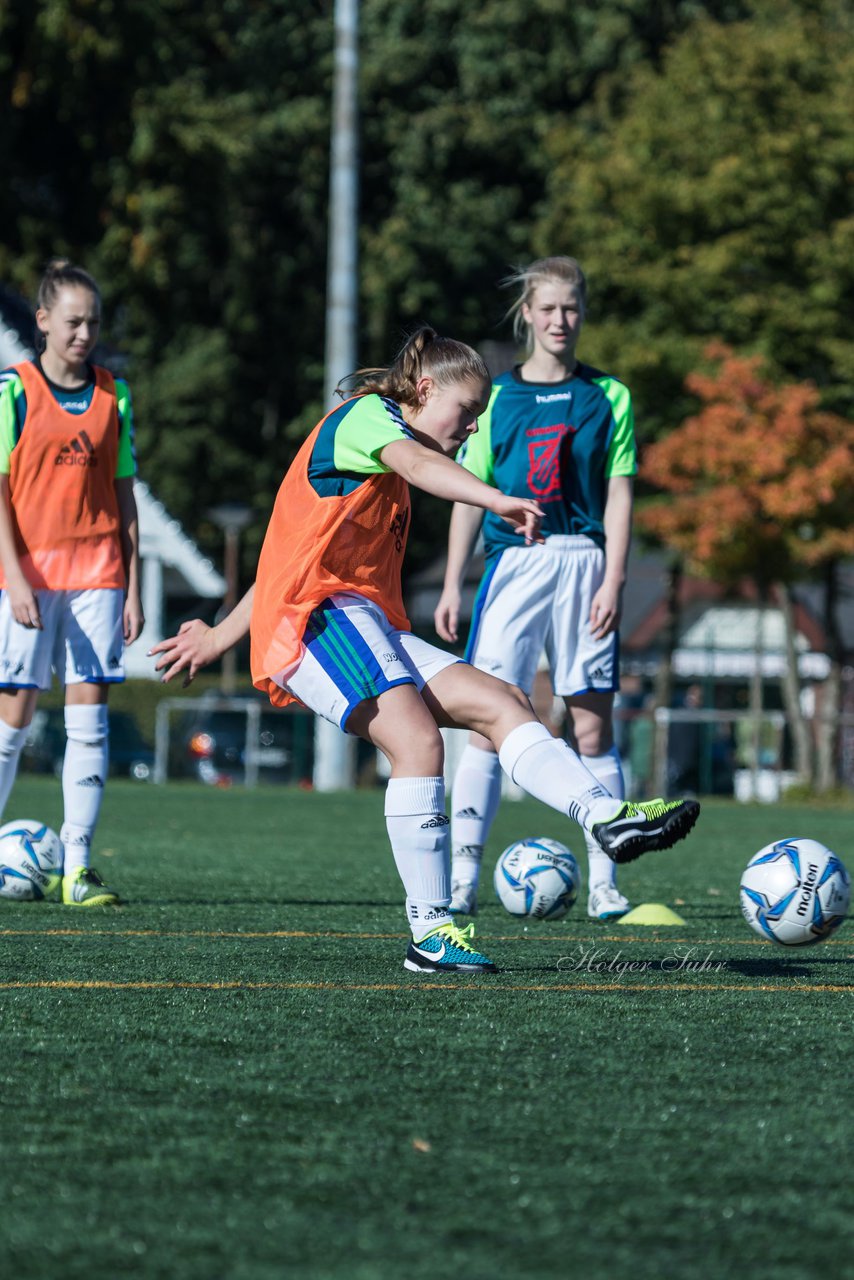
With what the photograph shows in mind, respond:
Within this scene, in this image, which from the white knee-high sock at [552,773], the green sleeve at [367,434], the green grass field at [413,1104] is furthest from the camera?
the green sleeve at [367,434]

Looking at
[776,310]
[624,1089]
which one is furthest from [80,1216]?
[776,310]

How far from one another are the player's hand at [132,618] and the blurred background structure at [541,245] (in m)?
16.9

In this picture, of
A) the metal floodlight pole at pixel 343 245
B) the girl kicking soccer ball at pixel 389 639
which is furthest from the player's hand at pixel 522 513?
the metal floodlight pole at pixel 343 245

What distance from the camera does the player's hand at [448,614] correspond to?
6.85m

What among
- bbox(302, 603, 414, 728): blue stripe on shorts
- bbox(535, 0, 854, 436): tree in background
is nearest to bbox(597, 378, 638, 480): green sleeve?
bbox(302, 603, 414, 728): blue stripe on shorts

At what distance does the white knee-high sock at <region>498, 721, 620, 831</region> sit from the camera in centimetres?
477

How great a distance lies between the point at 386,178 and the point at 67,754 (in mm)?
33589

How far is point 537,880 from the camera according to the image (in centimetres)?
662

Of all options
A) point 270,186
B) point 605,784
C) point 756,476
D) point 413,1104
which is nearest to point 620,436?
point 605,784

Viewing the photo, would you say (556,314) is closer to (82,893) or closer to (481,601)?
(481,601)

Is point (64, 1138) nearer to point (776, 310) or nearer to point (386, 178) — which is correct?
point (776, 310)

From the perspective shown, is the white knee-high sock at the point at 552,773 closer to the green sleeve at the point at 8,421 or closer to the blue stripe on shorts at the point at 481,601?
A: the blue stripe on shorts at the point at 481,601

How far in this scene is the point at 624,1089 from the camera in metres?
3.49

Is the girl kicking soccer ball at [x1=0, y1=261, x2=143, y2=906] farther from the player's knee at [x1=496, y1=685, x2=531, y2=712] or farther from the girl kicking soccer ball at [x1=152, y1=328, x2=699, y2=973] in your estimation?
the player's knee at [x1=496, y1=685, x2=531, y2=712]
